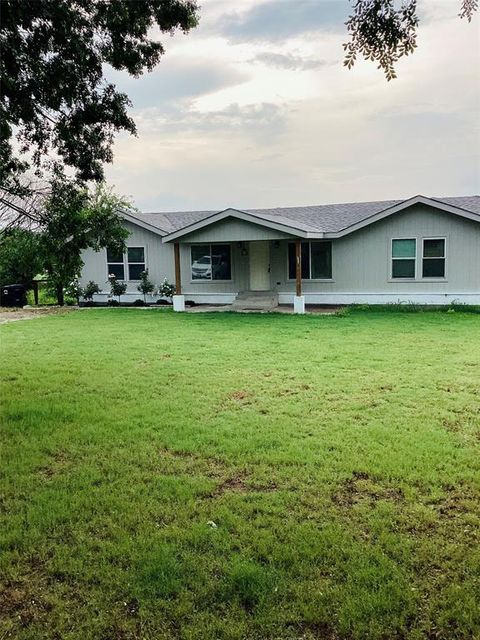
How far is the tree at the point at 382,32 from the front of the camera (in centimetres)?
439

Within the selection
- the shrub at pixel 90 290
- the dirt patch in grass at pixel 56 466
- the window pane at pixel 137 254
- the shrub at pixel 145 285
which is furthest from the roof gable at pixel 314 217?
the dirt patch in grass at pixel 56 466

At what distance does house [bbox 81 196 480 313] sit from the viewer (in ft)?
51.8

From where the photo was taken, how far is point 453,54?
523 cm

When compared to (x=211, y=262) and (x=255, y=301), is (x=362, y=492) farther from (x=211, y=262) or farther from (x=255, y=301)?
(x=211, y=262)

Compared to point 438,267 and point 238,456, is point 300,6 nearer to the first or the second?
point 238,456

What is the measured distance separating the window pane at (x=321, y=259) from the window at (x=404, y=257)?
7.30ft

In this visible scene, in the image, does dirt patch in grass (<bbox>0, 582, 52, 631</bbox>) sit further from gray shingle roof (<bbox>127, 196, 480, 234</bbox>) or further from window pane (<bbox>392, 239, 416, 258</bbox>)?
window pane (<bbox>392, 239, 416, 258</bbox>)

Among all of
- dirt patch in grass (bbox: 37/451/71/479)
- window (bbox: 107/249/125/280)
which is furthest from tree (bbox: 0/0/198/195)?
window (bbox: 107/249/125/280)

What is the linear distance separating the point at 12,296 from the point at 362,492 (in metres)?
18.9

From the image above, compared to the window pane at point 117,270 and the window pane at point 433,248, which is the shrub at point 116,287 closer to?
the window pane at point 117,270

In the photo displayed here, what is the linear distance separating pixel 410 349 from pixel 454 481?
573 centimetres

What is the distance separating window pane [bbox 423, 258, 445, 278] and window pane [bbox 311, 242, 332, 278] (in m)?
3.20

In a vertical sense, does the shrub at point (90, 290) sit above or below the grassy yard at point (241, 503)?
above

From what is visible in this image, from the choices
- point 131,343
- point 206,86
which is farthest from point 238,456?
point 206,86
